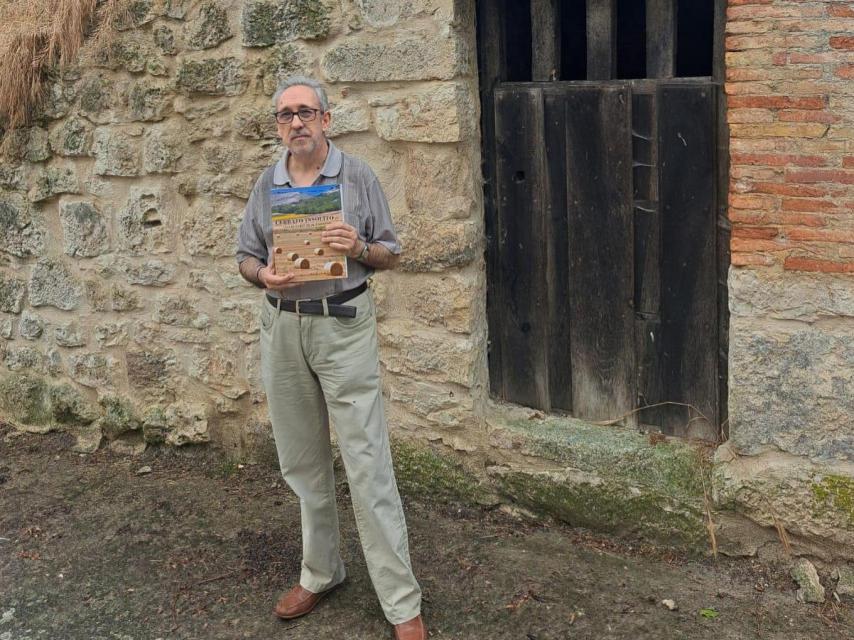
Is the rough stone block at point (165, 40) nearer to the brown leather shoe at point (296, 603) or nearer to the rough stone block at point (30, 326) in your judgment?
the rough stone block at point (30, 326)

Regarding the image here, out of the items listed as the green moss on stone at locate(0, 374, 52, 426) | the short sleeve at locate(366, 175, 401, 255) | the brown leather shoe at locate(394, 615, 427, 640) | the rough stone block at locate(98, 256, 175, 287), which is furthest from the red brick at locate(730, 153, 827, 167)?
the green moss on stone at locate(0, 374, 52, 426)

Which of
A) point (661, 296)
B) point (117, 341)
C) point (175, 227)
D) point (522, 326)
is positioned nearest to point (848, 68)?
point (661, 296)

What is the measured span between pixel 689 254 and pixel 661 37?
904 millimetres

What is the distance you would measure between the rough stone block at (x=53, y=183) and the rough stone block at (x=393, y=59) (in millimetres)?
1732

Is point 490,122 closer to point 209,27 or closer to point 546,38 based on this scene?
point 546,38

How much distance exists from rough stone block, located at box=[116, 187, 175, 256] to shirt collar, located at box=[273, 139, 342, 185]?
1821 mm

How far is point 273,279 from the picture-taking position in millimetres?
3729

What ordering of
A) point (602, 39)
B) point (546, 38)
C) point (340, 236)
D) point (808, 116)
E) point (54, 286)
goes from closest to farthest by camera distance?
point (340, 236), point (808, 116), point (602, 39), point (546, 38), point (54, 286)

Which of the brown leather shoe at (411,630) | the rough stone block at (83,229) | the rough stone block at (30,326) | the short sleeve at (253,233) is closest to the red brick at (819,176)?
the short sleeve at (253,233)

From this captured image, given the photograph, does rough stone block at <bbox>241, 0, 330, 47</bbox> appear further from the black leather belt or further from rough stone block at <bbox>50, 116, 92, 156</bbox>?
the black leather belt

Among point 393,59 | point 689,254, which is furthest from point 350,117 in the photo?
point 689,254

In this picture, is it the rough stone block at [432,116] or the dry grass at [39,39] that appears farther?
the dry grass at [39,39]

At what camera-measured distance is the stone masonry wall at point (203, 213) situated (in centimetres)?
474

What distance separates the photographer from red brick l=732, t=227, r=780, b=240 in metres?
4.00
